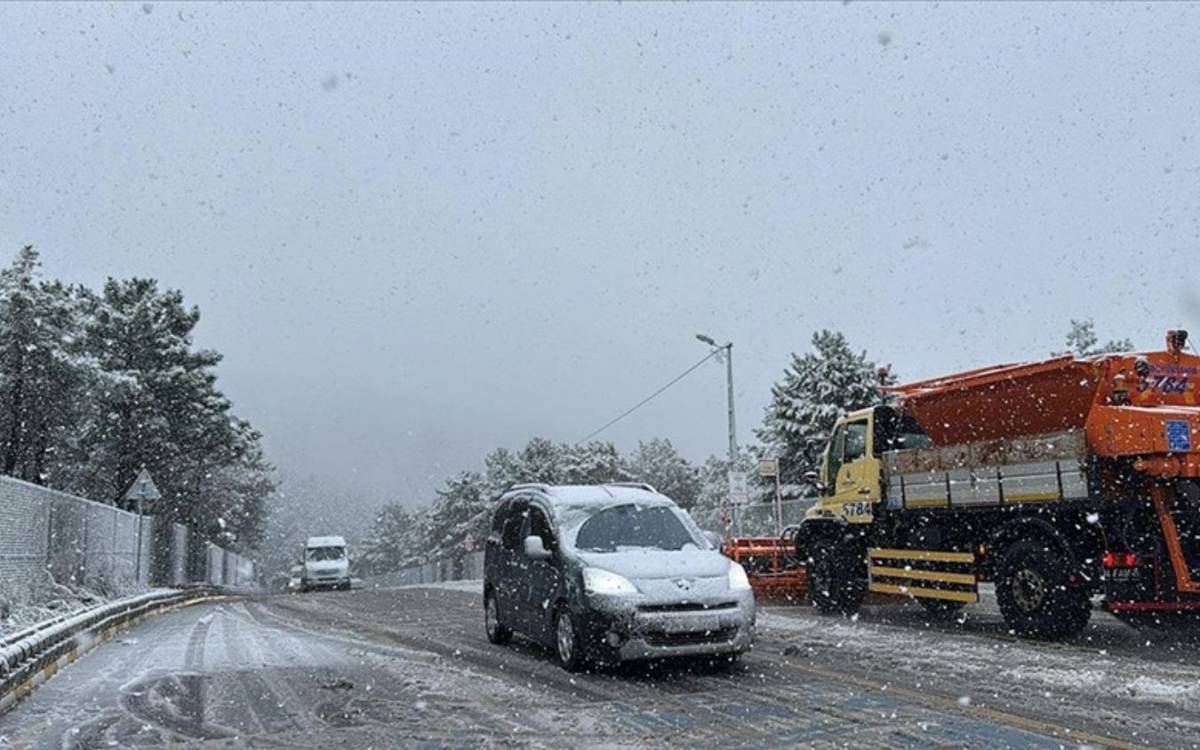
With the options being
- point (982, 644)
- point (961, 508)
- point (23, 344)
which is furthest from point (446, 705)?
point (23, 344)

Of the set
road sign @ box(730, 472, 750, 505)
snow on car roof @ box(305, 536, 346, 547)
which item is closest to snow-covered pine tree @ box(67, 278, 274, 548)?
snow on car roof @ box(305, 536, 346, 547)

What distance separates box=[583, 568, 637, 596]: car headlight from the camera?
342 inches

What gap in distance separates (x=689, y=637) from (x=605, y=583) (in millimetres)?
860

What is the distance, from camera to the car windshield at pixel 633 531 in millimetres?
9695

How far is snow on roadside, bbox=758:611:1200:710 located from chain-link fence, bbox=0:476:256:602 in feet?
29.2

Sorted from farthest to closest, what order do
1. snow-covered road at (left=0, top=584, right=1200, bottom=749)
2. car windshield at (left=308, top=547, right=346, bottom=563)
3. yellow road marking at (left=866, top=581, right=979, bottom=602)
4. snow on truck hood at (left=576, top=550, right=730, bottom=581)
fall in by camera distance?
car windshield at (left=308, top=547, right=346, bottom=563), yellow road marking at (left=866, top=581, right=979, bottom=602), snow on truck hood at (left=576, top=550, right=730, bottom=581), snow-covered road at (left=0, top=584, right=1200, bottom=749)

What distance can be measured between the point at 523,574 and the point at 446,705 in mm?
3083

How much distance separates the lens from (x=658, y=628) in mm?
8547

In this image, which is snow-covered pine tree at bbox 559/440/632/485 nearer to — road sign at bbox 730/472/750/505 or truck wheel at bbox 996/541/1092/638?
road sign at bbox 730/472/750/505

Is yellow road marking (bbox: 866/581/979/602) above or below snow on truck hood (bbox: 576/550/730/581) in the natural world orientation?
below

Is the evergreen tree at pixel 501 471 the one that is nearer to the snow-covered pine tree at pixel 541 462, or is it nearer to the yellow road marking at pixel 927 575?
the snow-covered pine tree at pixel 541 462

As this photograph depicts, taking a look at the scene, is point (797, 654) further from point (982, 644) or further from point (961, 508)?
point (961, 508)

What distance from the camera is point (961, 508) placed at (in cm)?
1215

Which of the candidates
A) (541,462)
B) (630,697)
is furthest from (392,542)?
(630,697)
